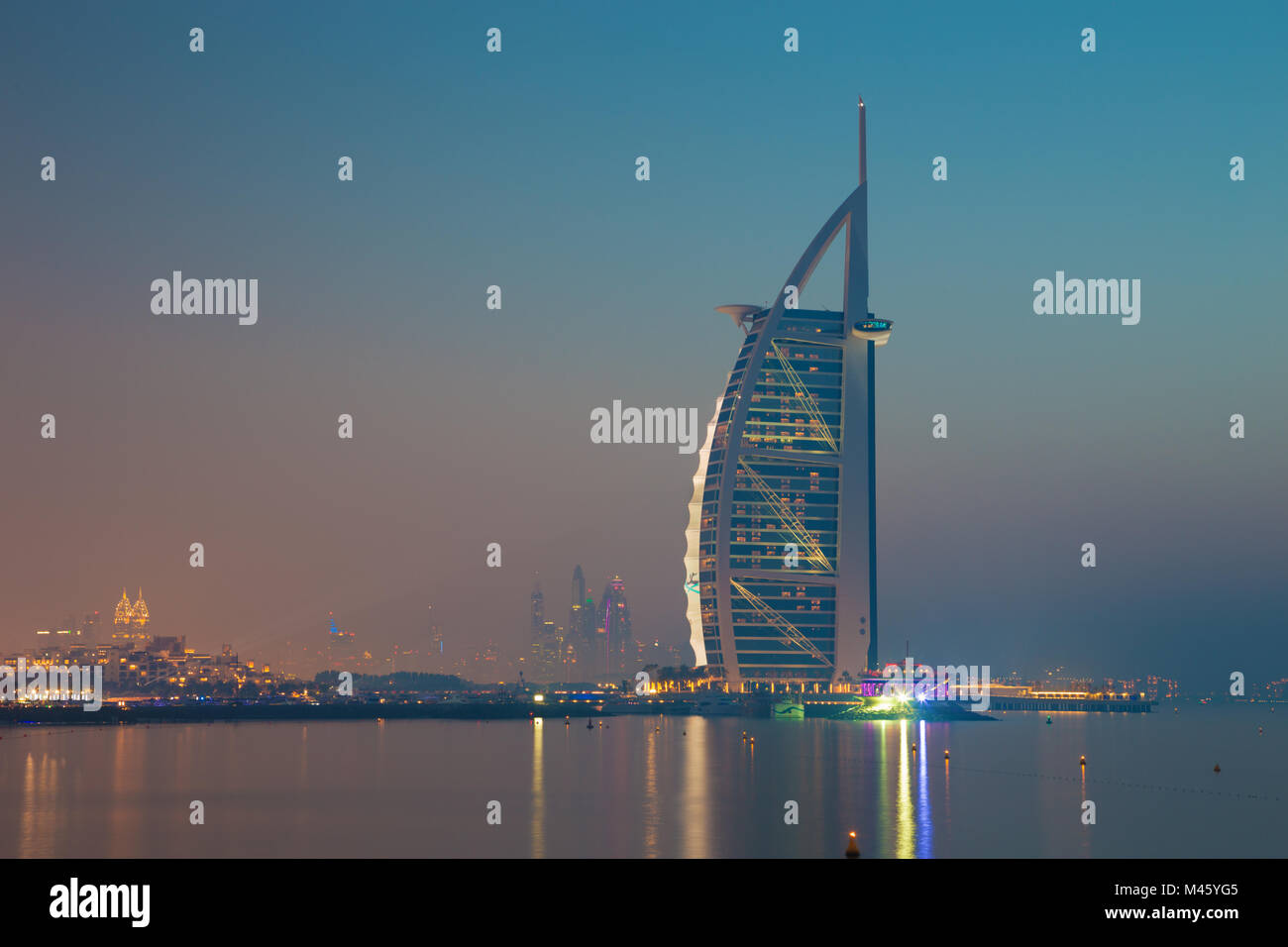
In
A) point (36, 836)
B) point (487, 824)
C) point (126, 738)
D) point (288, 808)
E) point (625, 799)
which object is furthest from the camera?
point (126, 738)
